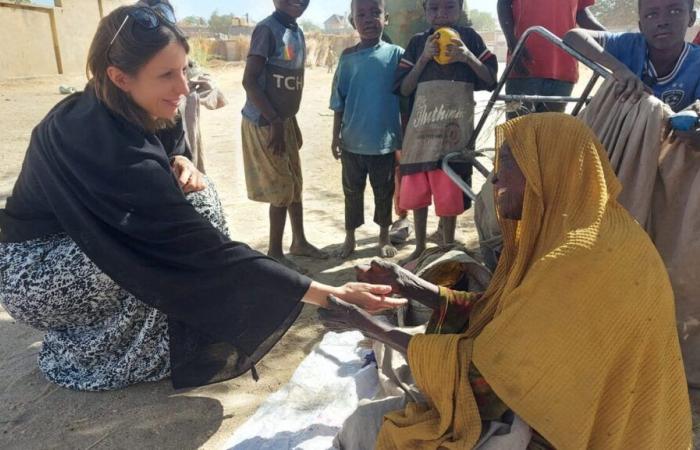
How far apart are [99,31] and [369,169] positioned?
85.1 inches

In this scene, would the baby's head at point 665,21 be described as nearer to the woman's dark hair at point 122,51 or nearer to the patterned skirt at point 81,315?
the woman's dark hair at point 122,51

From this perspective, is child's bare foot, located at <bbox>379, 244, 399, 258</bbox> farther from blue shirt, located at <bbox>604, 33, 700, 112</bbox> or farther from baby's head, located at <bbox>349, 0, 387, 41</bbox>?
blue shirt, located at <bbox>604, 33, 700, 112</bbox>

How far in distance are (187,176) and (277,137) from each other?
1.23 metres

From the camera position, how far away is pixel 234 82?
19.1 metres

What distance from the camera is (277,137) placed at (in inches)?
154

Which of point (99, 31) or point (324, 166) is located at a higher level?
point (99, 31)

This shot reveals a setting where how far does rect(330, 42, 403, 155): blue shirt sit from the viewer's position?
3.92 m

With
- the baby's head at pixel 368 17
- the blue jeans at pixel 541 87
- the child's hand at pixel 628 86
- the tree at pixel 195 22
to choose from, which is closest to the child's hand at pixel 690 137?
the child's hand at pixel 628 86

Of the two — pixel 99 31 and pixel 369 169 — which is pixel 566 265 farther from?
pixel 369 169

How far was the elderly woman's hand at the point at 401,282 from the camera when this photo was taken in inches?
85.7

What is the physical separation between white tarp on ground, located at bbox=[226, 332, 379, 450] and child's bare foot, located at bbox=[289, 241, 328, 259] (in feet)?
4.60

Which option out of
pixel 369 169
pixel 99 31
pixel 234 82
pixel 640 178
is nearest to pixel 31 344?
pixel 99 31

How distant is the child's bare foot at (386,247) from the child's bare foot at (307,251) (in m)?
0.41

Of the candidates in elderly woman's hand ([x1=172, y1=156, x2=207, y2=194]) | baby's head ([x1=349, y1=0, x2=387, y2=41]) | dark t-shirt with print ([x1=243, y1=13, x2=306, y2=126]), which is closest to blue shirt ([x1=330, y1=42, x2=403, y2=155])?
baby's head ([x1=349, y1=0, x2=387, y2=41])
